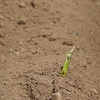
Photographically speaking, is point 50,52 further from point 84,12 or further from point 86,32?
point 84,12

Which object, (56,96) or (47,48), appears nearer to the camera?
(56,96)

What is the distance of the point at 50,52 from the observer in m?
2.62

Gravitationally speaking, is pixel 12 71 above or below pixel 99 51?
below

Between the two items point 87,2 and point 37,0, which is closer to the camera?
point 37,0

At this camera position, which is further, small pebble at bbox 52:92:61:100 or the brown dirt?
the brown dirt

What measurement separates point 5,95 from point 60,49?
41.9 inches

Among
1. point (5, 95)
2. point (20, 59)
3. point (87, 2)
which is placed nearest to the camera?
point (5, 95)

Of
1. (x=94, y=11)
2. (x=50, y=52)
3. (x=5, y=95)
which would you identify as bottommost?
(x=5, y=95)

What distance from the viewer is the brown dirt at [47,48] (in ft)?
6.89

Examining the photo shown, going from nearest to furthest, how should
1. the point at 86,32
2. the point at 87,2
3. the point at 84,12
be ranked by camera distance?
the point at 86,32 → the point at 84,12 → the point at 87,2

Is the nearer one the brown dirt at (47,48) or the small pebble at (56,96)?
the small pebble at (56,96)

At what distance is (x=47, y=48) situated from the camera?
2.69 metres

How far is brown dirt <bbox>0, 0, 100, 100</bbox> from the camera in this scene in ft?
6.89

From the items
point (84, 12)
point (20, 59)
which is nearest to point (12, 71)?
point (20, 59)
